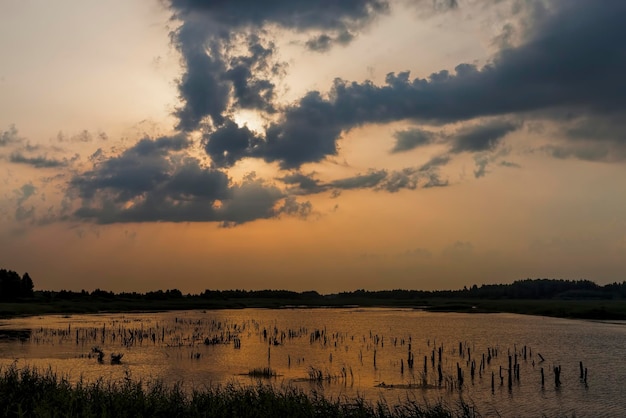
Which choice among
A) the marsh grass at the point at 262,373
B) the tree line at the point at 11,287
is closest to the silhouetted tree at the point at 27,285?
the tree line at the point at 11,287

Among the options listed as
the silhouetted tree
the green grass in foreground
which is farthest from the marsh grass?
the silhouetted tree

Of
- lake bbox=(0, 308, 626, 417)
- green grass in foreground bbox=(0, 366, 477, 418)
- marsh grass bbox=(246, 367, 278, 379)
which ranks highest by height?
green grass in foreground bbox=(0, 366, 477, 418)

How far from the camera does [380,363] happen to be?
51656mm

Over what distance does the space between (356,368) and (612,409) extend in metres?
20.4

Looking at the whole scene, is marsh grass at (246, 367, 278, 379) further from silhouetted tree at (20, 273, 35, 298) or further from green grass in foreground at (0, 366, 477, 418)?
silhouetted tree at (20, 273, 35, 298)

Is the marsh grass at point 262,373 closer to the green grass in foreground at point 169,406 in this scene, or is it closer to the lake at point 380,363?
the lake at point 380,363

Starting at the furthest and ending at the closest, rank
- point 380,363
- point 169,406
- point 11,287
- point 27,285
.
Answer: point 27,285 < point 11,287 < point 380,363 < point 169,406

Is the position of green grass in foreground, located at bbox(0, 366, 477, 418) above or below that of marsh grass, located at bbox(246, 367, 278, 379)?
above

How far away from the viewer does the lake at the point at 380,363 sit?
36875mm

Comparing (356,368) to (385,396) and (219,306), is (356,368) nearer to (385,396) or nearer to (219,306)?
(385,396)

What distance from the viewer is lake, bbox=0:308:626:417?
3688 cm

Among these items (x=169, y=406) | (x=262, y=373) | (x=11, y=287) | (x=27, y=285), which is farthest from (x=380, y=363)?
(x=27, y=285)

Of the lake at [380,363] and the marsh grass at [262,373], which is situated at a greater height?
the marsh grass at [262,373]

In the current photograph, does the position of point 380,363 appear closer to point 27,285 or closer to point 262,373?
point 262,373
